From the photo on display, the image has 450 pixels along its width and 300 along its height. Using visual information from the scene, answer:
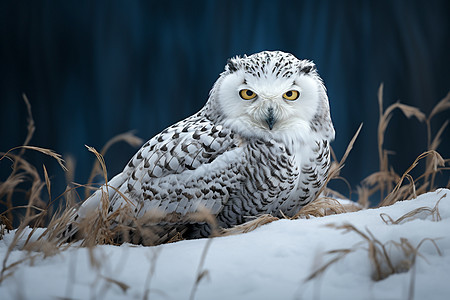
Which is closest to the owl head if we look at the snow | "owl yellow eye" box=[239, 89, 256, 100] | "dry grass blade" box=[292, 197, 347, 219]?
"owl yellow eye" box=[239, 89, 256, 100]

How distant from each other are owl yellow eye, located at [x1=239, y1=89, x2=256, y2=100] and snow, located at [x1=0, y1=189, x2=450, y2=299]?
48 cm

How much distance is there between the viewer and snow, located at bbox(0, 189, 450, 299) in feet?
2.18

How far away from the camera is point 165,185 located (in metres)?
1.20

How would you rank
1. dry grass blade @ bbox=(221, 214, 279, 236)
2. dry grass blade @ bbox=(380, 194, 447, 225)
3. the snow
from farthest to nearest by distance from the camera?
dry grass blade @ bbox=(221, 214, 279, 236)
dry grass blade @ bbox=(380, 194, 447, 225)
the snow

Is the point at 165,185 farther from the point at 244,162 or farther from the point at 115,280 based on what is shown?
the point at 115,280

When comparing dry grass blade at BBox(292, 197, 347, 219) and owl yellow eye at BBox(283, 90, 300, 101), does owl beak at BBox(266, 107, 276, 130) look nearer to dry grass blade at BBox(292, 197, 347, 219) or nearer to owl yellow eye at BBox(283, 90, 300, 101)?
owl yellow eye at BBox(283, 90, 300, 101)

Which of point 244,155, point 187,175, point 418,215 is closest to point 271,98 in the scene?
point 244,155

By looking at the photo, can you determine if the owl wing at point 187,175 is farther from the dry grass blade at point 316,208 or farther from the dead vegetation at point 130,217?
the dry grass blade at point 316,208

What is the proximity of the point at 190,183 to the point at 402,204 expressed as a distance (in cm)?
62

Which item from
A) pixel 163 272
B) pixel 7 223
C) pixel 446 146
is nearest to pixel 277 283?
pixel 163 272

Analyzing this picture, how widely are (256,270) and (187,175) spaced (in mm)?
517

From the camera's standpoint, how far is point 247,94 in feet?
4.06

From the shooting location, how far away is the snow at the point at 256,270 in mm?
664

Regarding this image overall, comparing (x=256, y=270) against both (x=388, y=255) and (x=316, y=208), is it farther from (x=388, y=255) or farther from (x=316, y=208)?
(x=316, y=208)
